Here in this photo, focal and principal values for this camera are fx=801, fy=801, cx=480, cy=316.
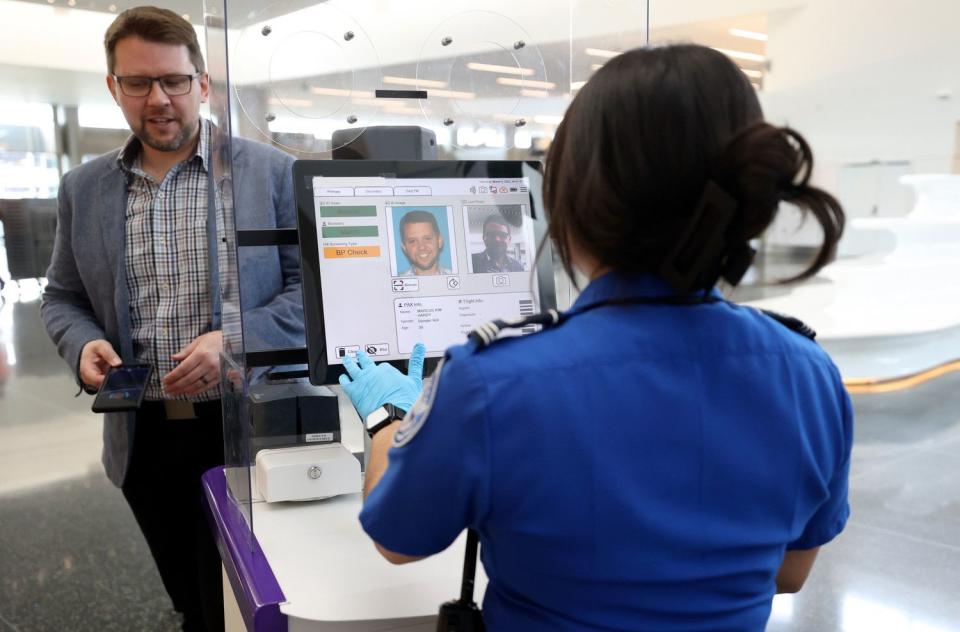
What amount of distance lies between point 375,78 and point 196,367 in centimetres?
61

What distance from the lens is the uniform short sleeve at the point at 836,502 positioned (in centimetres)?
74

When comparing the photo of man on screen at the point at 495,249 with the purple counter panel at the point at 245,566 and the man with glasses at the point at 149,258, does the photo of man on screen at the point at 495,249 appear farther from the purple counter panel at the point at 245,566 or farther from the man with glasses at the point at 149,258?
the man with glasses at the point at 149,258

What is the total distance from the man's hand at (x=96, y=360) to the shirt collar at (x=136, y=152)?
0.39m

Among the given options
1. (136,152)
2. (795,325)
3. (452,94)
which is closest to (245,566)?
(795,325)

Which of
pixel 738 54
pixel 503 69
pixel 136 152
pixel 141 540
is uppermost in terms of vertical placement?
pixel 738 54

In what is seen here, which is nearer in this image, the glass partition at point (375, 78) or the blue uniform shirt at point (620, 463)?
the blue uniform shirt at point (620, 463)

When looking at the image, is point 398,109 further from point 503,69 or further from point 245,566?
point 245,566

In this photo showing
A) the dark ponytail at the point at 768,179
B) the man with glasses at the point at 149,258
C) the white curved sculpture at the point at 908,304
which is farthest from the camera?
the white curved sculpture at the point at 908,304

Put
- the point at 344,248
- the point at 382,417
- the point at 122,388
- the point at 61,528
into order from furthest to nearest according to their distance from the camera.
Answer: the point at 61,528 < the point at 122,388 < the point at 344,248 < the point at 382,417

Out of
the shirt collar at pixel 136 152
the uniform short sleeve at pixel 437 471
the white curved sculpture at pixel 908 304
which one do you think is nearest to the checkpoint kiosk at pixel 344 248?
the uniform short sleeve at pixel 437 471

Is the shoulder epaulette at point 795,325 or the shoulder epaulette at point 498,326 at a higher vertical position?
the shoulder epaulette at point 498,326

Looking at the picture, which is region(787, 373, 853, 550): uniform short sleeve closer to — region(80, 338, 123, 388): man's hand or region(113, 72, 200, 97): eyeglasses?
region(80, 338, 123, 388): man's hand

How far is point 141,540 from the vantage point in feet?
9.59

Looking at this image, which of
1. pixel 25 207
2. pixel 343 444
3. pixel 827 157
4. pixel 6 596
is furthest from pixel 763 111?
pixel 827 157
